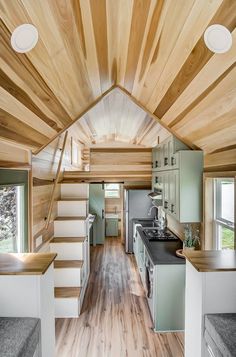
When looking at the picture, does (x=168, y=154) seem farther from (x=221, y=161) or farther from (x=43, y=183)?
(x=43, y=183)

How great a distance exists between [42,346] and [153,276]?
1.62 m

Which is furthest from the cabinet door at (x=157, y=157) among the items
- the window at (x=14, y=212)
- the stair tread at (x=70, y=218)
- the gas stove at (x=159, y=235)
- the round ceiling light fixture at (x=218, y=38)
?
the round ceiling light fixture at (x=218, y=38)

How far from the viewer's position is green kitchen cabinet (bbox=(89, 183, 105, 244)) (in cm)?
704

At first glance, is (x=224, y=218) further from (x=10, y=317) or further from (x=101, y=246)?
(x=101, y=246)

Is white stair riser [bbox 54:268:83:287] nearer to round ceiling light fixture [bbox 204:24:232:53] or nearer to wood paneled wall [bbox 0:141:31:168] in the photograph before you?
wood paneled wall [bbox 0:141:31:168]

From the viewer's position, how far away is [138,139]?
4930 mm

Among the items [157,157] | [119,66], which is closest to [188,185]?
[157,157]

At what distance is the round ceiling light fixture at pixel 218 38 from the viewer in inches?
45.5

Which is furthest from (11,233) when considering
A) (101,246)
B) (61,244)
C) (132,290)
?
(101,246)

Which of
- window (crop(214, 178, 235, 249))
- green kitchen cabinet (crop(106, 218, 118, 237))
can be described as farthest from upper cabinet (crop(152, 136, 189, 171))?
green kitchen cabinet (crop(106, 218, 118, 237))

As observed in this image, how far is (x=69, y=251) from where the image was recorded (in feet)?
12.6

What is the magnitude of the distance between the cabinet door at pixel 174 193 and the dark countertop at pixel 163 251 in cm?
51

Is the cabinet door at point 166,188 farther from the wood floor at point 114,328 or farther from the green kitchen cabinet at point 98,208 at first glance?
the green kitchen cabinet at point 98,208

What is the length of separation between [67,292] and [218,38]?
340cm
